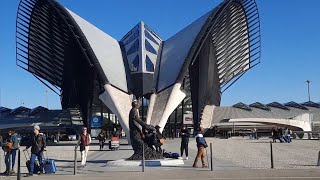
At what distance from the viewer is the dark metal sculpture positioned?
19.5 meters

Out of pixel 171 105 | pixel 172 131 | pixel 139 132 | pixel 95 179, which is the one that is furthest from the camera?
pixel 172 131

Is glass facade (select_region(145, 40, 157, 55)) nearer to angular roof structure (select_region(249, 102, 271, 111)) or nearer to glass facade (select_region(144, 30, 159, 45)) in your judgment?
glass facade (select_region(144, 30, 159, 45))

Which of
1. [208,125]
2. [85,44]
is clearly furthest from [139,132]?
[208,125]

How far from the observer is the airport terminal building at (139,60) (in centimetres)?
5700

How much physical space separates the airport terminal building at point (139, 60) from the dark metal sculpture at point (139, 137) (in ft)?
93.1

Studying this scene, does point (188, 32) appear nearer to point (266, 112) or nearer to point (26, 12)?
point (26, 12)

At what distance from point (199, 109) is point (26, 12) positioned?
30.9m

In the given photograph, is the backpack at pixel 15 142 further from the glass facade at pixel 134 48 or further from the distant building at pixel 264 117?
the distant building at pixel 264 117

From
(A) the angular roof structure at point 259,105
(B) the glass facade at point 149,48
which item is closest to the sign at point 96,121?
(B) the glass facade at point 149,48

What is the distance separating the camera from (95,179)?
1415 cm

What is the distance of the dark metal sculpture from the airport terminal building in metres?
28.4

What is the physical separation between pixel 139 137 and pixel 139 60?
4571 cm

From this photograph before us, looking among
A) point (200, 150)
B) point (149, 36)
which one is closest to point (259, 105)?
point (149, 36)

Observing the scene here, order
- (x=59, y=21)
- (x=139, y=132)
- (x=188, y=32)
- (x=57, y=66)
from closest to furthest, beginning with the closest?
(x=139, y=132)
(x=59, y=21)
(x=188, y=32)
(x=57, y=66)
